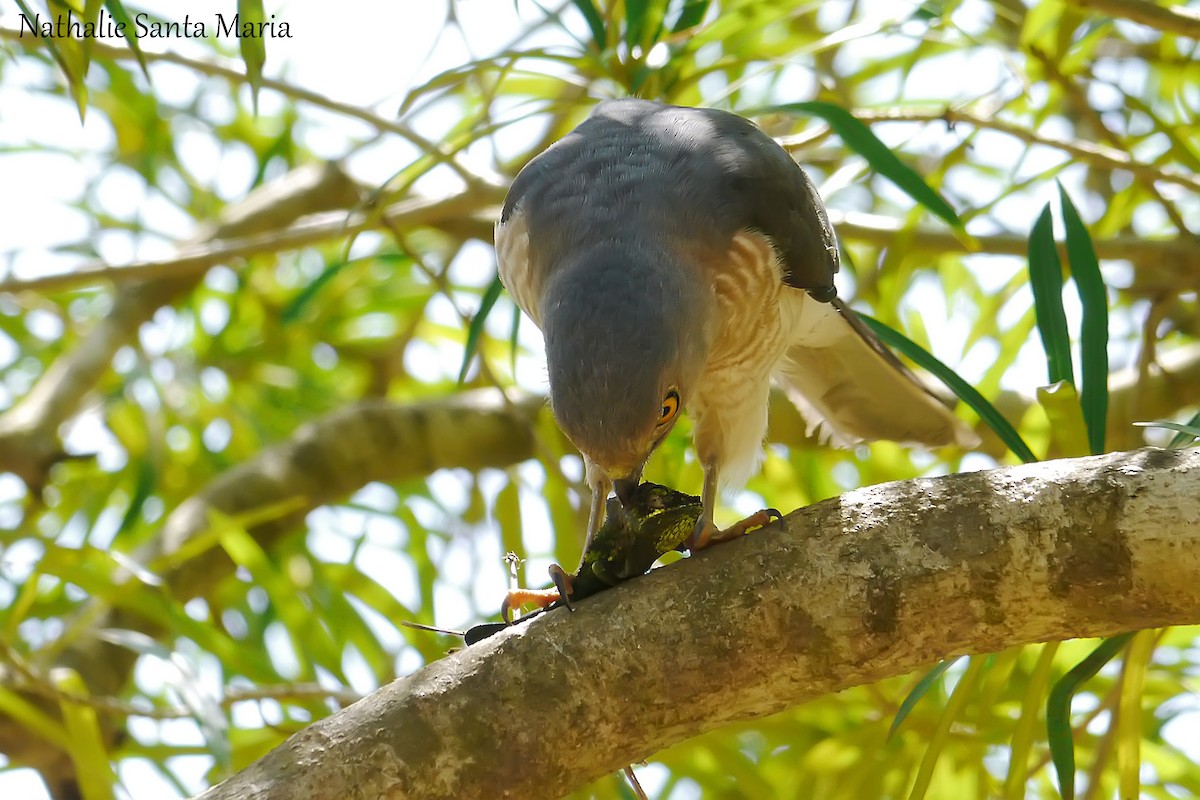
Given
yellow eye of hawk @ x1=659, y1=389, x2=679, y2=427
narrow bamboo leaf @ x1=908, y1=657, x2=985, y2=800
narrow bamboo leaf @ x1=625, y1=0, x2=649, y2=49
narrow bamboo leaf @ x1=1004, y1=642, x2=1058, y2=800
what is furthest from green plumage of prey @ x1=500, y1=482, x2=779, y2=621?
narrow bamboo leaf @ x1=625, y1=0, x2=649, y2=49

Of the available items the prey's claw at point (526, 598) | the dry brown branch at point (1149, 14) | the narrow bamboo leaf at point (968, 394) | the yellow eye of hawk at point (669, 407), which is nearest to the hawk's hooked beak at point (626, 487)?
the yellow eye of hawk at point (669, 407)

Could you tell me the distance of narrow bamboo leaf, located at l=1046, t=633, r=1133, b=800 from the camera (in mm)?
2123

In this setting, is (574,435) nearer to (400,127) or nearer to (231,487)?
(400,127)

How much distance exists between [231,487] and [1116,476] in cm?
312

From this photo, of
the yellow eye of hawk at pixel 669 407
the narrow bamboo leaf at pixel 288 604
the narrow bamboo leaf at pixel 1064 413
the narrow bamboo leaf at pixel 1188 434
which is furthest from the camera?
the narrow bamboo leaf at pixel 288 604

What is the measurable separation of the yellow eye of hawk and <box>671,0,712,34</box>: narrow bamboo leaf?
4.83ft

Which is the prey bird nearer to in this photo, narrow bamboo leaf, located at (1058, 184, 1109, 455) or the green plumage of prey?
the green plumage of prey

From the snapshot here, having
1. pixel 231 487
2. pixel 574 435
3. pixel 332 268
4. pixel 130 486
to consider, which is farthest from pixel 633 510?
pixel 130 486

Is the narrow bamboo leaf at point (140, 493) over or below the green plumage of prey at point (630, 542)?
over

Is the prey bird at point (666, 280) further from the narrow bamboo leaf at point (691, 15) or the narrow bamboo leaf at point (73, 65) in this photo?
the narrow bamboo leaf at point (73, 65)

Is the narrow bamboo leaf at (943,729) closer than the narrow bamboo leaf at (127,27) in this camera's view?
Yes

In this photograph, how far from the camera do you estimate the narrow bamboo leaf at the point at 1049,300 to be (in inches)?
95.1

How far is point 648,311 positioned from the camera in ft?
7.64

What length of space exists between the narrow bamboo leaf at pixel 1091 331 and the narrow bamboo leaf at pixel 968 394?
0.14 metres
